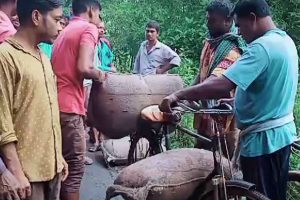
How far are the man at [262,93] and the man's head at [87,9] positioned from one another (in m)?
1.42

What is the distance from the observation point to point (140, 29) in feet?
51.0

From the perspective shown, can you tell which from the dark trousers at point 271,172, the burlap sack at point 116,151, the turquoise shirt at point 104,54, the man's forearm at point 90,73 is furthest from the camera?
the turquoise shirt at point 104,54

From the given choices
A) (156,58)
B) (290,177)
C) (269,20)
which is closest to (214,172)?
(290,177)

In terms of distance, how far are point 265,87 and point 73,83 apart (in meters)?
1.59

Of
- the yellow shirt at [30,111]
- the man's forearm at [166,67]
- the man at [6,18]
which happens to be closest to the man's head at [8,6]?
the man at [6,18]

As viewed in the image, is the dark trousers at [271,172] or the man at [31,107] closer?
the man at [31,107]

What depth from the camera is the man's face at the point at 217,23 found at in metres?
4.44

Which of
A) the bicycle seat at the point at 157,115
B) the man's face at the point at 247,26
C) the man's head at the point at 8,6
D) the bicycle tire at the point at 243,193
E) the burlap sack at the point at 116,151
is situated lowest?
the burlap sack at the point at 116,151

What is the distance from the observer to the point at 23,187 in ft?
8.55

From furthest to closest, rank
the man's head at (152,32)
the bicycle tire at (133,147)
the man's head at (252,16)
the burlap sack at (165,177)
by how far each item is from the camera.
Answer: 1. the man's head at (152,32)
2. the bicycle tire at (133,147)
3. the burlap sack at (165,177)
4. the man's head at (252,16)

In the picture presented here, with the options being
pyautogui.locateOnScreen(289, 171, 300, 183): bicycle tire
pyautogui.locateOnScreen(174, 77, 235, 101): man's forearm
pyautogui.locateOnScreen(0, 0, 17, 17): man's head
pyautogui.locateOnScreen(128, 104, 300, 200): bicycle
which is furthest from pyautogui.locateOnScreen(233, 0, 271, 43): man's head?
pyautogui.locateOnScreen(0, 0, 17, 17): man's head

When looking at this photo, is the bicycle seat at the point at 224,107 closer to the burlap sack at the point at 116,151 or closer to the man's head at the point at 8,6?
the man's head at the point at 8,6

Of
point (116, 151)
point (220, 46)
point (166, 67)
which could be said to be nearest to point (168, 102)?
point (220, 46)

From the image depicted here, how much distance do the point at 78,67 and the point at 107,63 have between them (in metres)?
2.76
